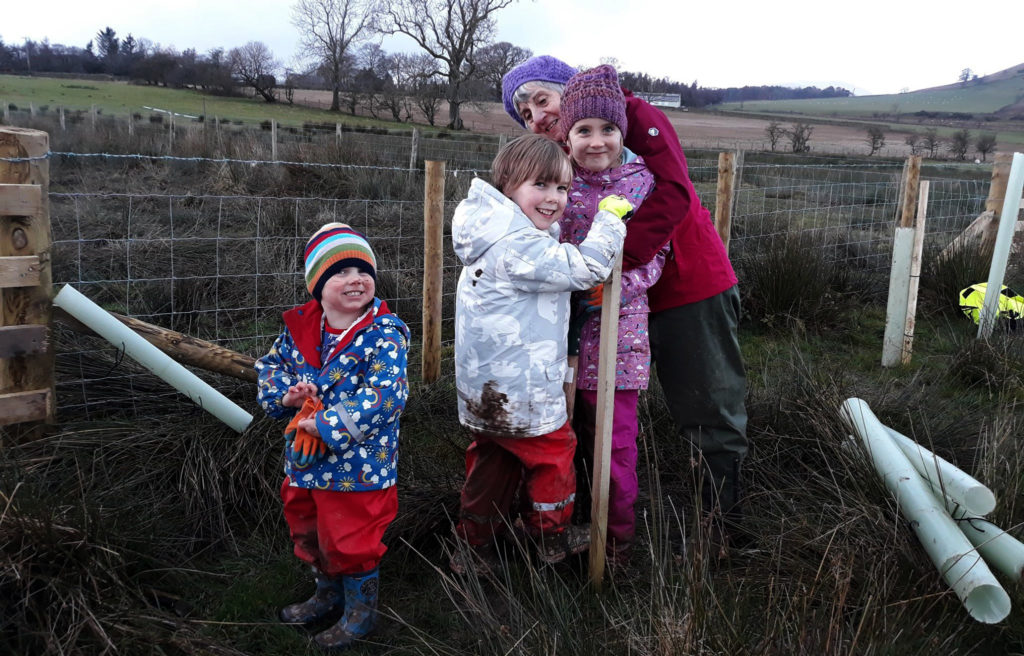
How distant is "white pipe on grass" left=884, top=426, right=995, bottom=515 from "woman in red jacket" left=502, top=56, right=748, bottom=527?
0.63 meters

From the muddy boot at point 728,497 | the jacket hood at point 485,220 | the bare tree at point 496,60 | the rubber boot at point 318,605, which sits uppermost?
the bare tree at point 496,60

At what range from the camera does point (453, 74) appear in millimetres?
45094

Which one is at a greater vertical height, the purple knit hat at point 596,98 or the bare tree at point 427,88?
the bare tree at point 427,88

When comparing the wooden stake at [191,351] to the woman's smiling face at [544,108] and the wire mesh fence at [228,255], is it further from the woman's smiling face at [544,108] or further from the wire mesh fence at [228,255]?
the woman's smiling face at [544,108]

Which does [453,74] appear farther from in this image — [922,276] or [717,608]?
[717,608]

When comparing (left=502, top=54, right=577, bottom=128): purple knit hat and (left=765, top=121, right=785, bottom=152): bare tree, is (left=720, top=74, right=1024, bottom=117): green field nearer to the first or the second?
(left=765, top=121, right=785, bottom=152): bare tree

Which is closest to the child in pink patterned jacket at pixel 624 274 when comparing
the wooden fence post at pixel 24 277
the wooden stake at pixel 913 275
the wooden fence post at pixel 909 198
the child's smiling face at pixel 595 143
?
the child's smiling face at pixel 595 143

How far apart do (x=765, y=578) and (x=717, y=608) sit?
71cm

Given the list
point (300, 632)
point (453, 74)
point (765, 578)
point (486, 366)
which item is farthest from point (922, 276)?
point (453, 74)

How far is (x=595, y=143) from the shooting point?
2338mm

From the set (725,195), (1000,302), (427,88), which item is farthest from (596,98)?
(427,88)

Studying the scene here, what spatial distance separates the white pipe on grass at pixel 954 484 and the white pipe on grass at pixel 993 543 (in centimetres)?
4

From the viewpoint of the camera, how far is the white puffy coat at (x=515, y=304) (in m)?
2.21

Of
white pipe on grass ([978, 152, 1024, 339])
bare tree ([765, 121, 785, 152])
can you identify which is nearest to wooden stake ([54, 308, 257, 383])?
white pipe on grass ([978, 152, 1024, 339])
